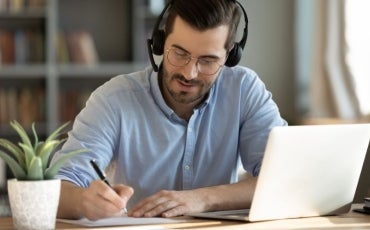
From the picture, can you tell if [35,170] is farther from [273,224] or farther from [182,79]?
[182,79]

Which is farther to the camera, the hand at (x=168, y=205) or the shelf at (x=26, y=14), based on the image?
the shelf at (x=26, y=14)

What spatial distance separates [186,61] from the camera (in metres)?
2.39

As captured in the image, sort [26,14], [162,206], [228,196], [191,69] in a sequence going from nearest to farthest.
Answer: [162,206] < [228,196] < [191,69] < [26,14]

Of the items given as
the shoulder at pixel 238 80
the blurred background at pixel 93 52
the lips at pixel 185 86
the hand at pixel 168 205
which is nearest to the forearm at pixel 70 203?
the hand at pixel 168 205

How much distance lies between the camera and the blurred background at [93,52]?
5746mm

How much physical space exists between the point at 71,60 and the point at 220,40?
3.53m

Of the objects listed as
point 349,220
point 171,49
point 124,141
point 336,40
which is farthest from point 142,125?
point 336,40

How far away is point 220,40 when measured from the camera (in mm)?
2434

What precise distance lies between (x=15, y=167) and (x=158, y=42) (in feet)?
2.55

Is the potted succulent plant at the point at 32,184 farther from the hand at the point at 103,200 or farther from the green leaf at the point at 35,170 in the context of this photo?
the hand at the point at 103,200

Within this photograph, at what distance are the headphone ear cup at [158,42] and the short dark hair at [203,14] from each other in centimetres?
3

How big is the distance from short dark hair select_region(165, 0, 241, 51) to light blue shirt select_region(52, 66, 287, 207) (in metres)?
0.20

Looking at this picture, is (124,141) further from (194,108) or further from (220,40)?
(220,40)

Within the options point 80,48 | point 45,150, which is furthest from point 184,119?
point 80,48
